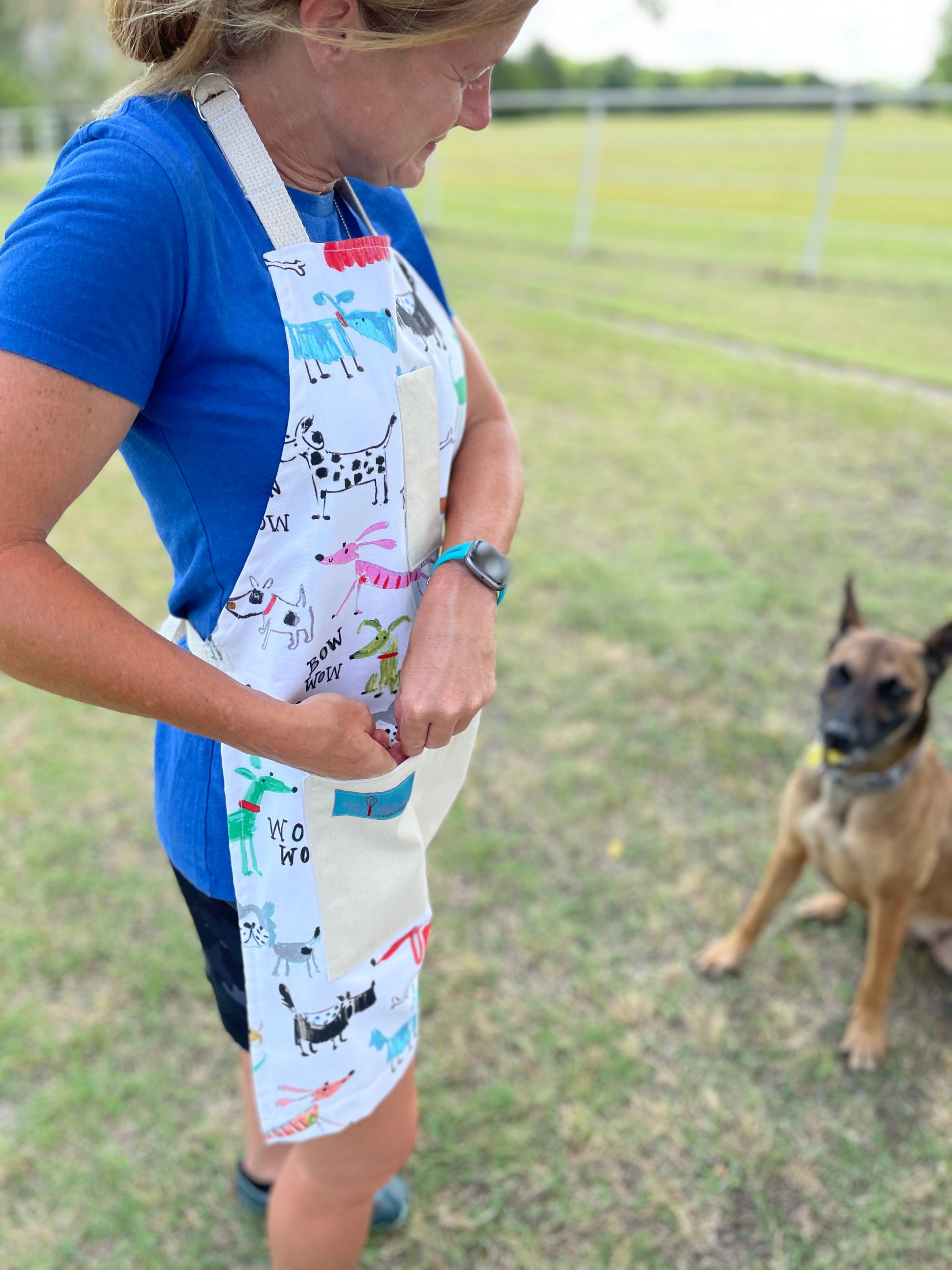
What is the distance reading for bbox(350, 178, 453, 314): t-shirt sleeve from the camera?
1.22 m

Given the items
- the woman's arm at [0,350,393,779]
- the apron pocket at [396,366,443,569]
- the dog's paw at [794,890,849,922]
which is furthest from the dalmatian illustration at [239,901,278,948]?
the dog's paw at [794,890,849,922]

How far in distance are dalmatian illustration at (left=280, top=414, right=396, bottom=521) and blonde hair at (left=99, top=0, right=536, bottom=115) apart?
359mm

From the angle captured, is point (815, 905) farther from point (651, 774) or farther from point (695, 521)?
point (695, 521)

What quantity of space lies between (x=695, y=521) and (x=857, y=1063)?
308cm

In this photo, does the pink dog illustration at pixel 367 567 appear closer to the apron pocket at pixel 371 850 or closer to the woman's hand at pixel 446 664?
the woman's hand at pixel 446 664

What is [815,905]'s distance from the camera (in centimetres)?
265

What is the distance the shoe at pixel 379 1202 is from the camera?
6.09 ft

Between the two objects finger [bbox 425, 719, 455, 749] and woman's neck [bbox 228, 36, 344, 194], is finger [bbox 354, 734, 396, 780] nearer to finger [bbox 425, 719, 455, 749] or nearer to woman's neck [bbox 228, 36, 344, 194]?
finger [bbox 425, 719, 455, 749]

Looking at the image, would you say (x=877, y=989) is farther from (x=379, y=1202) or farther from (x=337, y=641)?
(x=337, y=641)

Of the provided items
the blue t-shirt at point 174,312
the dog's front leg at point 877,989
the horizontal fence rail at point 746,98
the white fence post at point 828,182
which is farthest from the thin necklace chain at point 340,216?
the white fence post at point 828,182

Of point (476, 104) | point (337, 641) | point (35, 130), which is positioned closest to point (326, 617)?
point (337, 641)

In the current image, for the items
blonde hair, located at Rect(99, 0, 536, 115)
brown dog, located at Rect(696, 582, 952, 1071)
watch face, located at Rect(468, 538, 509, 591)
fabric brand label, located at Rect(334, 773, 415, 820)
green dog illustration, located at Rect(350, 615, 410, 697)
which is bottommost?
brown dog, located at Rect(696, 582, 952, 1071)

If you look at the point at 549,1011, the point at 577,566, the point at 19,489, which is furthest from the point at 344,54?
the point at 577,566

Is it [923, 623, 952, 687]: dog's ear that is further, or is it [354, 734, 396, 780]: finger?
[923, 623, 952, 687]: dog's ear
